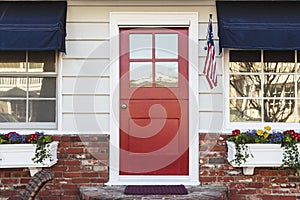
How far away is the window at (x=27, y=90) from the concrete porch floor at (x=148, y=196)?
2.96 ft

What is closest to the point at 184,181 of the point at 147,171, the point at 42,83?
the point at 147,171

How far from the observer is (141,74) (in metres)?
4.24

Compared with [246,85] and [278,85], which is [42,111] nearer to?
[246,85]

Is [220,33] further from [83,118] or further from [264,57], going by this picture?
[83,118]

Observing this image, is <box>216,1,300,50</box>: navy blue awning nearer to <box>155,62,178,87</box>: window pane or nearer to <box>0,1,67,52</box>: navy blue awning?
<box>155,62,178,87</box>: window pane

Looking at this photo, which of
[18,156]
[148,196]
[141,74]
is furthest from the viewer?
[141,74]

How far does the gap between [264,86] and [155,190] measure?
1.69 metres

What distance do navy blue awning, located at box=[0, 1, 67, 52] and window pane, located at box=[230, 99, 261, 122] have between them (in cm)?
201

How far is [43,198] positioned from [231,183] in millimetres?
2058

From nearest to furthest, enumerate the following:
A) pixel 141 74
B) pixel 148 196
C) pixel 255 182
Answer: pixel 148 196, pixel 255 182, pixel 141 74

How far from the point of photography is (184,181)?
4.15m

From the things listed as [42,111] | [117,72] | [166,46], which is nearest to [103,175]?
[42,111]

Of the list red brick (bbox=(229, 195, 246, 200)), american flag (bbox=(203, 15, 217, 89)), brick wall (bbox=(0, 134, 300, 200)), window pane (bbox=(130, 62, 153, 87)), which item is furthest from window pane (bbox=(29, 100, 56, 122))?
red brick (bbox=(229, 195, 246, 200))

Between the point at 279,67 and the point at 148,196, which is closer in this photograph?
the point at 148,196
